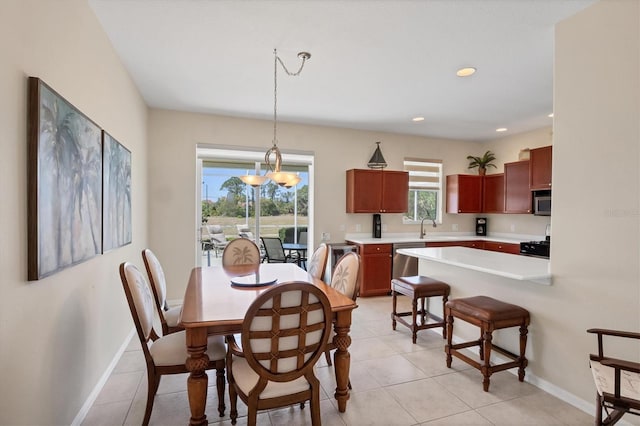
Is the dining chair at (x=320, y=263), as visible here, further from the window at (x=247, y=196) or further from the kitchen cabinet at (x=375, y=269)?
the window at (x=247, y=196)

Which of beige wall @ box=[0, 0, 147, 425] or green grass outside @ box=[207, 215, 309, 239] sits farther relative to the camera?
green grass outside @ box=[207, 215, 309, 239]

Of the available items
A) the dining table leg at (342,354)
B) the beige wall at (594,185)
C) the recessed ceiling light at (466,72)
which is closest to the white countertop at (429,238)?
the recessed ceiling light at (466,72)

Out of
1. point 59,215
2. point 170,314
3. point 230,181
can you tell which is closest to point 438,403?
point 170,314

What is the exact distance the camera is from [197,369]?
172 cm

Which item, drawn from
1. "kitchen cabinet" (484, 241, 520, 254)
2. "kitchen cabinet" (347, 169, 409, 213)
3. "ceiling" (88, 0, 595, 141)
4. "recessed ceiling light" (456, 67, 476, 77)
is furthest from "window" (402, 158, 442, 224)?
"recessed ceiling light" (456, 67, 476, 77)

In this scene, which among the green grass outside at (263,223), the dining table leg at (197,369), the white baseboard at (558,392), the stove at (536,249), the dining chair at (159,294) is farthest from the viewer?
the green grass outside at (263,223)

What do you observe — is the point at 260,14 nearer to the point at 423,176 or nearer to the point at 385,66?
the point at 385,66

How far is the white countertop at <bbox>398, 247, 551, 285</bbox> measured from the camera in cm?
225

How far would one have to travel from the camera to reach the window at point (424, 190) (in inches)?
229

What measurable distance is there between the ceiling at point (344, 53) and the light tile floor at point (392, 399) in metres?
2.70

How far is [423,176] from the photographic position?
5.88 m

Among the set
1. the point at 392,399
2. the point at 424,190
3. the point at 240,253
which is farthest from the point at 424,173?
the point at 392,399

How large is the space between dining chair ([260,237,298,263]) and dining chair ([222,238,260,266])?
1475mm

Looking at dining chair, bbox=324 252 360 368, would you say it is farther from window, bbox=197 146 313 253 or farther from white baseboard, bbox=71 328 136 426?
window, bbox=197 146 313 253
